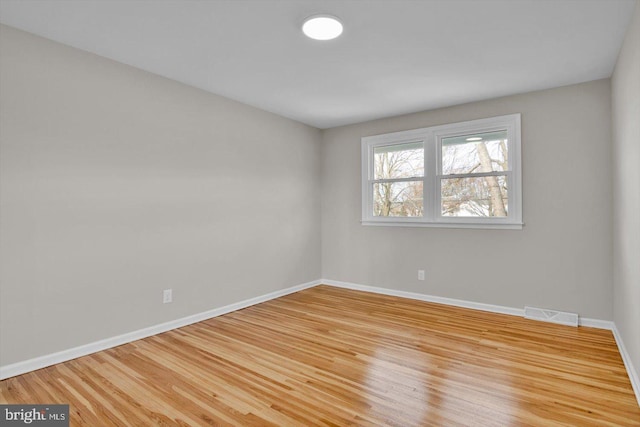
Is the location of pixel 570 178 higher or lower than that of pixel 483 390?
higher

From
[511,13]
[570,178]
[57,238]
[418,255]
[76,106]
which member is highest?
[511,13]

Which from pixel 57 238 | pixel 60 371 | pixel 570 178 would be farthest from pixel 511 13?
pixel 60 371

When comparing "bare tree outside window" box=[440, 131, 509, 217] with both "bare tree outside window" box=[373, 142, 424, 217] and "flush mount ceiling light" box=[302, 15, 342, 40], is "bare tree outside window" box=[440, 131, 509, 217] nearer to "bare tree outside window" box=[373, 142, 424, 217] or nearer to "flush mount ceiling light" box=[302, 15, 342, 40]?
"bare tree outside window" box=[373, 142, 424, 217]

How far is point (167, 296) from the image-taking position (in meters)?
3.33

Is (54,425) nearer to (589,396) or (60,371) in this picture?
(60,371)

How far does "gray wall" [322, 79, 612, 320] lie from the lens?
3.35 metres

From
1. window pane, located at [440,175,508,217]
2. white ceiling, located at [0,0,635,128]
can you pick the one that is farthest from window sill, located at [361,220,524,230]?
white ceiling, located at [0,0,635,128]

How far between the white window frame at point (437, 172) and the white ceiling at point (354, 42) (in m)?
0.40

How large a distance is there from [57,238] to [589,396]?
377cm

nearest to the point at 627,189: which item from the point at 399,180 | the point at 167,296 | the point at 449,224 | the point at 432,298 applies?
the point at 449,224

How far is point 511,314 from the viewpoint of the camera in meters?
3.78

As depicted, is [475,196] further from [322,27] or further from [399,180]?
[322,27]

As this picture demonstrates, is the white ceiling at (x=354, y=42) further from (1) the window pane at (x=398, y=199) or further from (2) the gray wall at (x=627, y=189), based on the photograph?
(1) the window pane at (x=398, y=199)

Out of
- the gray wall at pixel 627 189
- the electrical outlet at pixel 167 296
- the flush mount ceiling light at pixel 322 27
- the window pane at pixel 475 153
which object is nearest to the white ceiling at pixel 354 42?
the flush mount ceiling light at pixel 322 27
